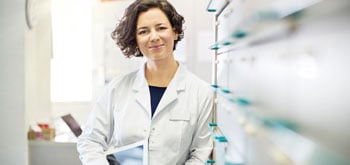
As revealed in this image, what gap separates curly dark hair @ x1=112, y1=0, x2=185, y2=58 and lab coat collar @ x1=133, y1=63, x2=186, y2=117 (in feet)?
0.40

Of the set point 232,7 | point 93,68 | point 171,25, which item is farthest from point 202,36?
point 232,7

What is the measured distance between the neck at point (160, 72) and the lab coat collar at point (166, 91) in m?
0.02

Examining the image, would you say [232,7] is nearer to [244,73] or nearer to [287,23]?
[244,73]

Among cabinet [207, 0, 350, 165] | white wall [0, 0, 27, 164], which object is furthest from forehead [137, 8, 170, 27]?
white wall [0, 0, 27, 164]

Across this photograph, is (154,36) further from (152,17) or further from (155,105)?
(155,105)

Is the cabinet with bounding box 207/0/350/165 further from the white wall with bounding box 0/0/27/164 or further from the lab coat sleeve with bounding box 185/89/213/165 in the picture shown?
the white wall with bounding box 0/0/27/164

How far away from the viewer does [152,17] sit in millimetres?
1231

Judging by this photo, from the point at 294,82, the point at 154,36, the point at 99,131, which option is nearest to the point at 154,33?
the point at 154,36

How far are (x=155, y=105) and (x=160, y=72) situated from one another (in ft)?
0.44

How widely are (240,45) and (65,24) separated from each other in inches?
91.6

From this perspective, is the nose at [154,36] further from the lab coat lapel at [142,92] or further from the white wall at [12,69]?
the white wall at [12,69]

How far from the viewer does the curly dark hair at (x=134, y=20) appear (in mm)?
1256

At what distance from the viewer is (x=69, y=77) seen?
8.93 ft

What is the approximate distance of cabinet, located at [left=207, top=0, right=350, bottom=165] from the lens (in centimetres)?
26
